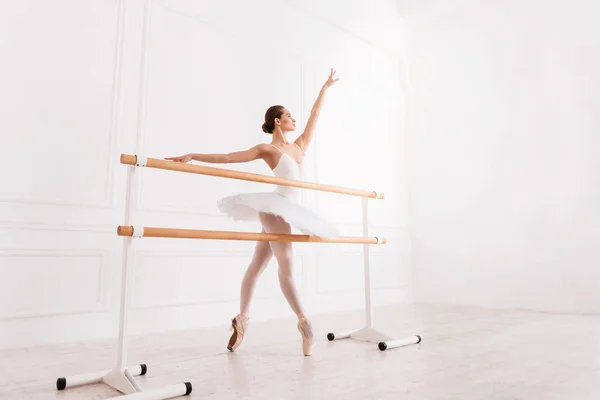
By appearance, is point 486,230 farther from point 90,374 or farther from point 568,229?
point 90,374

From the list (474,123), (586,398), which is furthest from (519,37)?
(586,398)

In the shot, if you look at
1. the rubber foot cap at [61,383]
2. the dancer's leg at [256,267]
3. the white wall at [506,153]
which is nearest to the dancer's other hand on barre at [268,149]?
the dancer's leg at [256,267]

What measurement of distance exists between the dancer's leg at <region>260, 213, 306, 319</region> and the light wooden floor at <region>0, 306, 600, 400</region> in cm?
25

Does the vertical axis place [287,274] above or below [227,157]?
below

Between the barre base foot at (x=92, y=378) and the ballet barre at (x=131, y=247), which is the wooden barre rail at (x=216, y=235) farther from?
the barre base foot at (x=92, y=378)

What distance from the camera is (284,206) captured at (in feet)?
6.70

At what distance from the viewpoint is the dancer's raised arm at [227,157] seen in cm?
186

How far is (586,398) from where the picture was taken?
146 centimetres

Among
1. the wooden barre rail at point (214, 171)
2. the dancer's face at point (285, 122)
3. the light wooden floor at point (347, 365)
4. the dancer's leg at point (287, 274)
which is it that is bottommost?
the light wooden floor at point (347, 365)

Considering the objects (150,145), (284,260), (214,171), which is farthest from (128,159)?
(150,145)

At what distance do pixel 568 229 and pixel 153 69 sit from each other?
352 cm

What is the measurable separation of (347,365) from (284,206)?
742 millimetres

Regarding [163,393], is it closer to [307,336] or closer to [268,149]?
[307,336]

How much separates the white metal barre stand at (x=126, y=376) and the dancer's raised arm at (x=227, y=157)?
0.20 metres
